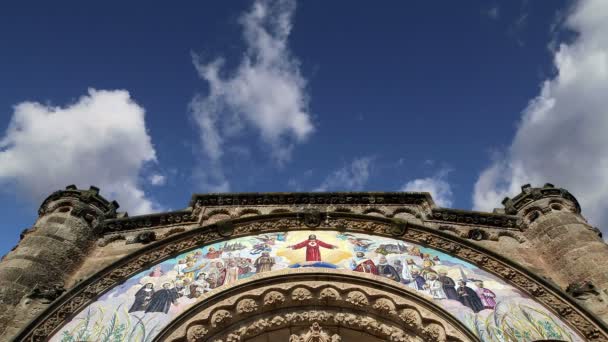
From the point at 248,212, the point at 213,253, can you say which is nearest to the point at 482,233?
the point at 248,212

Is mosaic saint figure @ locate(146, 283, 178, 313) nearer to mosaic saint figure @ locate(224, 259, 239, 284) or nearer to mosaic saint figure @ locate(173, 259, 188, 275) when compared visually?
mosaic saint figure @ locate(173, 259, 188, 275)

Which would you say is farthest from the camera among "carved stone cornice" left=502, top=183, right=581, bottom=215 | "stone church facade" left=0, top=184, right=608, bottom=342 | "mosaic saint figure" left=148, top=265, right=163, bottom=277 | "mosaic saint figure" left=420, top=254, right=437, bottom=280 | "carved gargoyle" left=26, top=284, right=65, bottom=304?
"carved stone cornice" left=502, top=183, right=581, bottom=215

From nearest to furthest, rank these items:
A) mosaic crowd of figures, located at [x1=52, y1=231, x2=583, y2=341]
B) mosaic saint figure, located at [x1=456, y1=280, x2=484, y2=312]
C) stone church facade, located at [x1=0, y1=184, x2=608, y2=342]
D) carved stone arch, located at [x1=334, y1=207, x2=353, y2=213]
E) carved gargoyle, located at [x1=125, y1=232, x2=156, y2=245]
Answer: mosaic crowd of figures, located at [x1=52, y1=231, x2=583, y2=341]
stone church facade, located at [x1=0, y1=184, x2=608, y2=342]
mosaic saint figure, located at [x1=456, y1=280, x2=484, y2=312]
carved gargoyle, located at [x1=125, y1=232, x2=156, y2=245]
carved stone arch, located at [x1=334, y1=207, x2=353, y2=213]

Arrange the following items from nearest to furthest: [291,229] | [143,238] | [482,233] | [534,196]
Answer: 1. [143,238]
2. [482,233]
3. [291,229]
4. [534,196]

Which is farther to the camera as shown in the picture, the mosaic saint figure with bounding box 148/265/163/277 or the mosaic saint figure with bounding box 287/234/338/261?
the mosaic saint figure with bounding box 287/234/338/261

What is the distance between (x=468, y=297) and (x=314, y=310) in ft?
8.45

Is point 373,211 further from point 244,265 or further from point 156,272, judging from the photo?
point 156,272

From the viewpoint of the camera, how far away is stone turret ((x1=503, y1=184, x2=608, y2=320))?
313 inches

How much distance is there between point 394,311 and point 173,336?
11.6 ft

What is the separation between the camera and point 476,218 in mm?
10266

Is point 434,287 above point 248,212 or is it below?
below

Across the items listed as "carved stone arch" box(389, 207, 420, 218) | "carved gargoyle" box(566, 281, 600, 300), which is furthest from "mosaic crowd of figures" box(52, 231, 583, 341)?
"carved stone arch" box(389, 207, 420, 218)

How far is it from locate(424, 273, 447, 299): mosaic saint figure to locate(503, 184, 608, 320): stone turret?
2030 millimetres

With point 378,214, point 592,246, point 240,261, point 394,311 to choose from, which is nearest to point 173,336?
point 240,261
